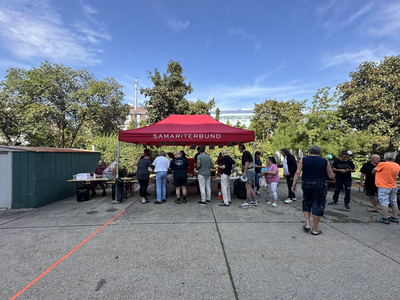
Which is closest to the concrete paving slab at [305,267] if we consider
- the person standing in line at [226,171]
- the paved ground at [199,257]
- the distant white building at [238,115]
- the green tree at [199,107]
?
the paved ground at [199,257]

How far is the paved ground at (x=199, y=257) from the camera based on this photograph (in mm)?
2354

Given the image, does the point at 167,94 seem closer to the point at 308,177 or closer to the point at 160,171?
the point at 160,171

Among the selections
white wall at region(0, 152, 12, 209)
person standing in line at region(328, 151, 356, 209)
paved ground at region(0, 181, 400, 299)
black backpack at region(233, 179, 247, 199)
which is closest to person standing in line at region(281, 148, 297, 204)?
person standing in line at region(328, 151, 356, 209)

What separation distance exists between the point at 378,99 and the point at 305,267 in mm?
21860

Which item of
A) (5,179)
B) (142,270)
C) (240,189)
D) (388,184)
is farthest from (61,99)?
(388,184)

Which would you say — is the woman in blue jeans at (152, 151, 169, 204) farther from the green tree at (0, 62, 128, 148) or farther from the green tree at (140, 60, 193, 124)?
the green tree at (0, 62, 128, 148)

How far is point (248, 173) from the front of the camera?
612 centimetres

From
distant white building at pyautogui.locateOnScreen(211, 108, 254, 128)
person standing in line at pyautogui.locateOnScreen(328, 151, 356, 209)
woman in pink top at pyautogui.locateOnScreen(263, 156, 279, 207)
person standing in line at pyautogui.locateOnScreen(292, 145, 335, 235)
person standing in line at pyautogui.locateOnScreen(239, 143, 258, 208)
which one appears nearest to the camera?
person standing in line at pyautogui.locateOnScreen(292, 145, 335, 235)

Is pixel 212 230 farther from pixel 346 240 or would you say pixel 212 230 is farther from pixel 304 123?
pixel 304 123

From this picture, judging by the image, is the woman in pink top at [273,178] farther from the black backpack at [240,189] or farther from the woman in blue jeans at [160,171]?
the woman in blue jeans at [160,171]

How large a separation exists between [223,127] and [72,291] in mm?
6130

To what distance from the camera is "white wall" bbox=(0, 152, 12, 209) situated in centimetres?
616

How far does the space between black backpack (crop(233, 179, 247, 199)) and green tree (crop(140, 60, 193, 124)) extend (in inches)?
584

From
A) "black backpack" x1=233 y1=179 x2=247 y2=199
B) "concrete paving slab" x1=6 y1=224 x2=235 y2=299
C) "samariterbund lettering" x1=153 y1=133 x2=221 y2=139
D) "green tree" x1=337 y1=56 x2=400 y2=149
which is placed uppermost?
"green tree" x1=337 y1=56 x2=400 y2=149
